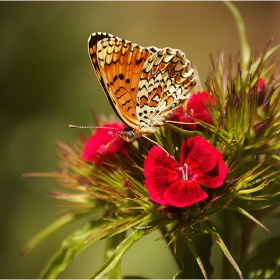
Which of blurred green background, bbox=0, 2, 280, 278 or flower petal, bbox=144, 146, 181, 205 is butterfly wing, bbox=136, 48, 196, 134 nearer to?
flower petal, bbox=144, 146, 181, 205

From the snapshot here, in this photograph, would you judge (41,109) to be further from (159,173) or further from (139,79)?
(159,173)

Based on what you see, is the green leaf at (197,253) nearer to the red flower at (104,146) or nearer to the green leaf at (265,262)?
the green leaf at (265,262)

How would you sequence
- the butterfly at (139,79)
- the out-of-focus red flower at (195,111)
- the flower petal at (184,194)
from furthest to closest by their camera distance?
the butterfly at (139,79), the out-of-focus red flower at (195,111), the flower petal at (184,194)

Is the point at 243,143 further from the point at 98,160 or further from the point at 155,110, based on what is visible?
the point at 98,160

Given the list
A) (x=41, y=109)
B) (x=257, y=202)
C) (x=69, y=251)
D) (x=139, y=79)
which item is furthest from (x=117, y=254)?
(x=41, y=109)

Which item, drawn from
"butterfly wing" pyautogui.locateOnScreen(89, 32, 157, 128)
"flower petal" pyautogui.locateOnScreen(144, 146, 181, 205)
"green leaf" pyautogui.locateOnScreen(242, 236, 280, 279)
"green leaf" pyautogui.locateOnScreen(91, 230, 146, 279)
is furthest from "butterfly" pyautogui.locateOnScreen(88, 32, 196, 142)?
"green leaf" pyautogui.locateOnScreen(242, 236, 280, 279)

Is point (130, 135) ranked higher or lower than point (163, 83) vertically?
lower

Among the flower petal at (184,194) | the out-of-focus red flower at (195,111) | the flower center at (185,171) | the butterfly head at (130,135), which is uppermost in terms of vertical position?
the out-of-focus red flower at (195,111)

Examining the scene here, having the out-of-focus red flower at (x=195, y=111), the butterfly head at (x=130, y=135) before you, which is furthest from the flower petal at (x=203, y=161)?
the butterfly head at (x=130, y=135)
